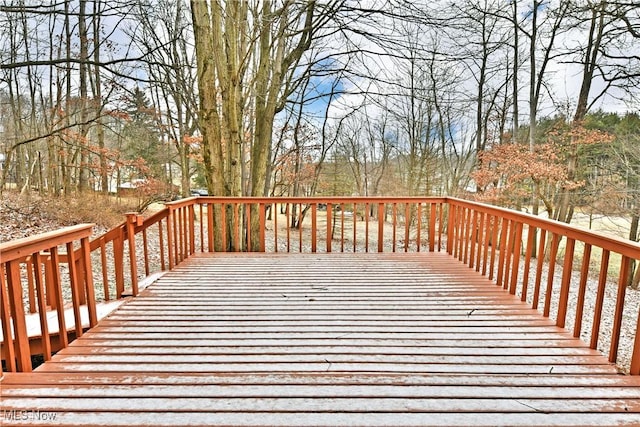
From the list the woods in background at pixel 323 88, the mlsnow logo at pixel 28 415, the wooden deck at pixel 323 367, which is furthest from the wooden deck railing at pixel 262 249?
the woods in background at pixel 323 88

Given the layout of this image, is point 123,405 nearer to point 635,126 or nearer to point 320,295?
point 320,295

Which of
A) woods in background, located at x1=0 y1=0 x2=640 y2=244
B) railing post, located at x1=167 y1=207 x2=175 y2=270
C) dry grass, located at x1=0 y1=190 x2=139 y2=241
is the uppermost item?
woods in background, located at x1=0 y1=0 x2=640 y2=244

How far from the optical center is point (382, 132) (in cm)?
1545

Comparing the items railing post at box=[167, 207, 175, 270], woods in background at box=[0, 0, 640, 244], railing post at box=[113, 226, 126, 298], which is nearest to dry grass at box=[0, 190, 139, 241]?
woods in background at box=[0, 0, 640, 244]

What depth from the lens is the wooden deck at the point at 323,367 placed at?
1.61 m

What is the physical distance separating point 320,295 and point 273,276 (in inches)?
30.8

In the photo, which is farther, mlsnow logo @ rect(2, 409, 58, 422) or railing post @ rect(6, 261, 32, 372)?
railing post @ rect(6, 261, 32, 372)

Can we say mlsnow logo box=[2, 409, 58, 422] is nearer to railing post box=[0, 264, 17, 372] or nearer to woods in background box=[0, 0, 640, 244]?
railing post box=[0, 264, 17, 372]

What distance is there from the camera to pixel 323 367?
1985 millimetres

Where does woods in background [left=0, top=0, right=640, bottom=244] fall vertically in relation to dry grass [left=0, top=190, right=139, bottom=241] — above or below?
above

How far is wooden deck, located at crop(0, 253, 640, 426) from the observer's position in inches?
63.2

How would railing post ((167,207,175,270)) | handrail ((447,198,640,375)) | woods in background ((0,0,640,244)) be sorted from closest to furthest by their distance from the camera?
handrail ((447,198,640,375)), railing post ((167,207,175,270)), woods in background ((0,0,640,244))

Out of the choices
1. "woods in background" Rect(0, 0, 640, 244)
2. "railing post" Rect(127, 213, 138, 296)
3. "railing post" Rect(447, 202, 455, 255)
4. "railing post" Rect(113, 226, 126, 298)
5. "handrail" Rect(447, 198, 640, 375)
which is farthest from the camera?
"woods in background" Rect(0, 0, 640, 244)

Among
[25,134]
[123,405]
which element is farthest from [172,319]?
[25,134]
